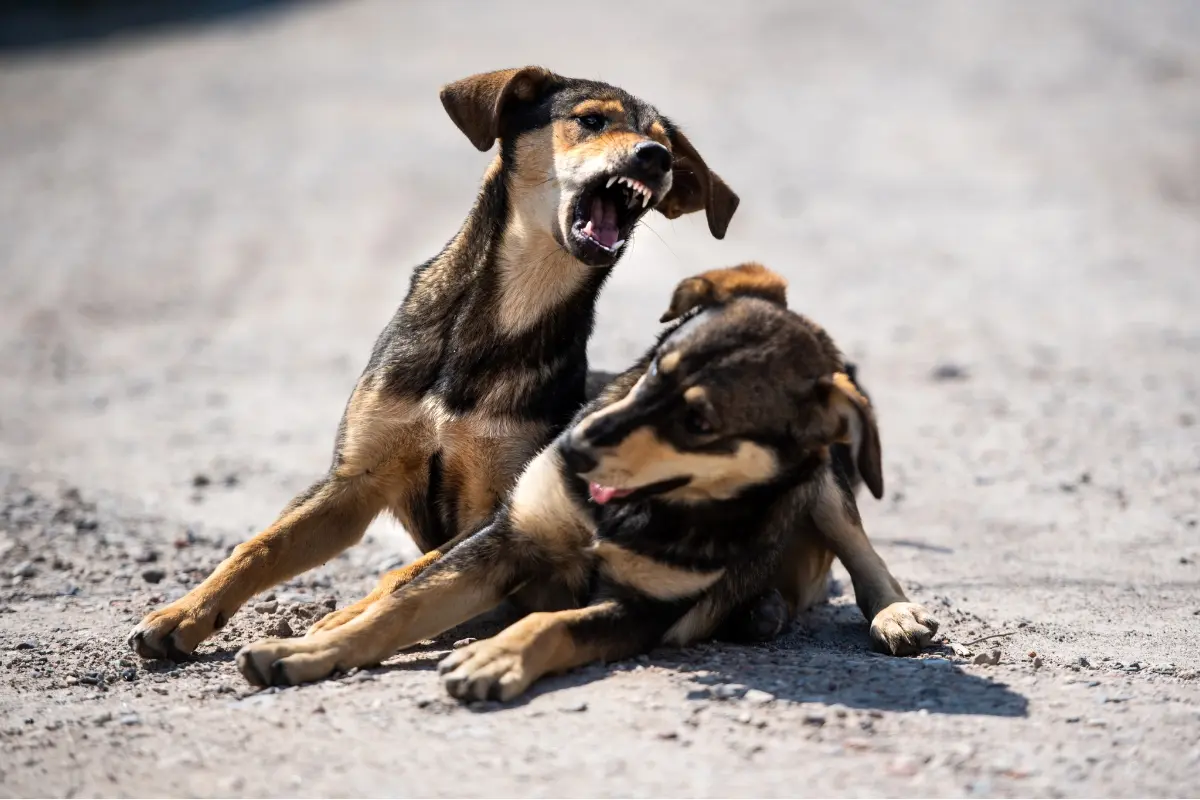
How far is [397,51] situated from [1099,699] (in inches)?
897

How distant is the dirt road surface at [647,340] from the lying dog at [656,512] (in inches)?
7.1

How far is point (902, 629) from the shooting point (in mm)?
5973

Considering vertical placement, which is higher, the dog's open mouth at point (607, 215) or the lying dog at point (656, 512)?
the dog's open mouth at point (607, 215)

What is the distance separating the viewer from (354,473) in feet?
21.0

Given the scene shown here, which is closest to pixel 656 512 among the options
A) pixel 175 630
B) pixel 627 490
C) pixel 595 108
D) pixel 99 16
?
pixel 627 490

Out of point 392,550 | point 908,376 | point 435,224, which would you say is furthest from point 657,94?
point 392,550

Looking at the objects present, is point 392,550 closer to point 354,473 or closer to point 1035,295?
point 354,473

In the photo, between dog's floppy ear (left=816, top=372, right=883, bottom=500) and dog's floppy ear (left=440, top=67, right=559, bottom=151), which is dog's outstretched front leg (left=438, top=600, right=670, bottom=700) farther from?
dog's floppy ear (left=440, top=67, right=559, bottom=151)

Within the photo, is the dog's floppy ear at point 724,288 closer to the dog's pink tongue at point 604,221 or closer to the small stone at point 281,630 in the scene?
the dog's pink tongue at point 604,221

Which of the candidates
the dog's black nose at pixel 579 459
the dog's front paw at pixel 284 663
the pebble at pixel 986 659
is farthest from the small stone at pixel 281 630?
the pebble at pixel 986 659

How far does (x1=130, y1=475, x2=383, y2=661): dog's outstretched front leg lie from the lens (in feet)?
18.8

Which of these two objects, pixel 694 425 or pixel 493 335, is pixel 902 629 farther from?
pixel 493 335

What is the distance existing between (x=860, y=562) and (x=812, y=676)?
1.52 m

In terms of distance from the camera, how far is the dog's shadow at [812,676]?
491cm
